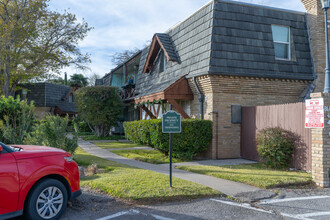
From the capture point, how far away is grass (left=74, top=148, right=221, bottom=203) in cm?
618

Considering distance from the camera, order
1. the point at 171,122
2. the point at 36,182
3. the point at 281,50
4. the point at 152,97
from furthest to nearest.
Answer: the point at 152,97 → the point at 281,50 → the point at 171,122 → the point at 36,182

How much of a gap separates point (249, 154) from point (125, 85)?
12.9 meters

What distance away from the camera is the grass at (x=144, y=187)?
6180mm

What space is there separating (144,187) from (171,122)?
166cm

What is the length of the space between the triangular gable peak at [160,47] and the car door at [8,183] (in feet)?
34.1

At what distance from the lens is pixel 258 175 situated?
8.23 meters

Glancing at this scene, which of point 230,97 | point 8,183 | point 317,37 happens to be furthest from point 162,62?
point 8,183

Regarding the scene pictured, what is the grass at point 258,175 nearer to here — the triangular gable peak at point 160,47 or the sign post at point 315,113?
the sign post at point 315,113

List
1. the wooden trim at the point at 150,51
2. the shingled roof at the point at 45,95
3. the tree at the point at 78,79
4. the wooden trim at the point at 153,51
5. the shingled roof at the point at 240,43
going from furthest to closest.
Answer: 1. the tree at the point at 78,79
2. the shingled roof at the point at 45,95
3. the wooden trim at the point at 150,51
4. the wooden trim at the point at 153,51
5. the shingled roof at the point at 240,43

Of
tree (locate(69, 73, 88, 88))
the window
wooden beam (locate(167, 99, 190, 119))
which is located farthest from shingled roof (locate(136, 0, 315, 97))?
tree (locate(69, 73, 88, 88))

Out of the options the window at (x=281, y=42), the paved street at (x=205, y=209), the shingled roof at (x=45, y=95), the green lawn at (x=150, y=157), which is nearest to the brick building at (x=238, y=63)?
the window at (x=281, y=42)

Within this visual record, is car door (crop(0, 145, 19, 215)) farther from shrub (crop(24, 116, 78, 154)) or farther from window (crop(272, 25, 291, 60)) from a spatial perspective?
window (crop(272, 25, 291, 60))

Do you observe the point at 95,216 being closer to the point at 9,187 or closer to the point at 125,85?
the point at 9,187

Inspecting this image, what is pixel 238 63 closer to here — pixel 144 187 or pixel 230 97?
pixel 230 97
